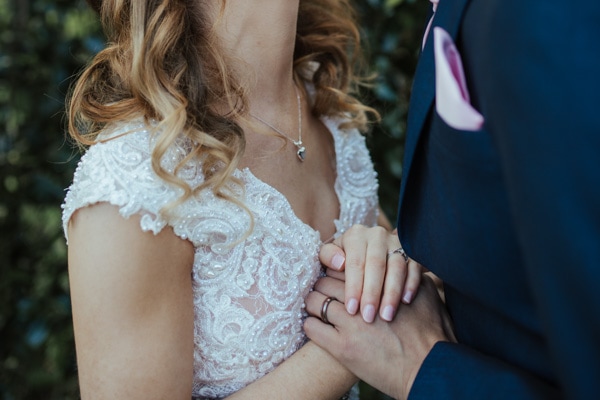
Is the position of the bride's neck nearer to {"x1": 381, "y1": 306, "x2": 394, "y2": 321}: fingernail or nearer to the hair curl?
the hair curl

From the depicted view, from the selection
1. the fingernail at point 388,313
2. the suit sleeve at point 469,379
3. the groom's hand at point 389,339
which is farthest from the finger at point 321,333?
the suit sleeve at point 469,379

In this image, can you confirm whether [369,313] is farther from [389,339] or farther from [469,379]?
[469,379]

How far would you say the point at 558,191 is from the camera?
2.33ft

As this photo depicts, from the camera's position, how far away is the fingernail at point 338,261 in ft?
4.49

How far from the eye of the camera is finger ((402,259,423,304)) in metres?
1.29

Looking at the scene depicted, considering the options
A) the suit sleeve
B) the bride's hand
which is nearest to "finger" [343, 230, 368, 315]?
the bride's hand

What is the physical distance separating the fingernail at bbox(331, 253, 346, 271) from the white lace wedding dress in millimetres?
53

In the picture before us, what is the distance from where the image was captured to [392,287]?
1.27 meters

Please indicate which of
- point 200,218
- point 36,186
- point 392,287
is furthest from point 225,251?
point 36,186

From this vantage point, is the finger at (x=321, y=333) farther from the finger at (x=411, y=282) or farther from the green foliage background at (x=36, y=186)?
the green foliage background at (x=36, y=186)

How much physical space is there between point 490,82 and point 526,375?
0.45 m

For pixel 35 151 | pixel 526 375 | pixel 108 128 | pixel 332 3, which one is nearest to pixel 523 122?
pixel 526 375

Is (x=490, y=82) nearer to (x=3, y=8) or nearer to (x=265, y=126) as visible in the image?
(x=265, y=126)

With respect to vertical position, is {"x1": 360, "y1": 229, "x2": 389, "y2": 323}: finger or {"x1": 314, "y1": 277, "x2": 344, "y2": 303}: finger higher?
{"x1": 360, "y1": 229, "x2": 389, "y2": 323}: finger
